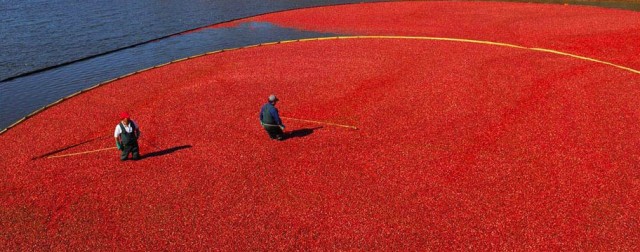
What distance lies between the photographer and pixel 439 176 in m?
11.3

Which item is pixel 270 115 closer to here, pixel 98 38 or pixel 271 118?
pixel 271 118

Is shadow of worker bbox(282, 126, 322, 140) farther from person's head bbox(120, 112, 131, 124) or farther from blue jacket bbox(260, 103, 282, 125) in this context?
person's head bbox(120, 112, 131, 124)

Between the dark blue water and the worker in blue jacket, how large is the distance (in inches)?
481

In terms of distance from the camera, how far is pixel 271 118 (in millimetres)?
13133

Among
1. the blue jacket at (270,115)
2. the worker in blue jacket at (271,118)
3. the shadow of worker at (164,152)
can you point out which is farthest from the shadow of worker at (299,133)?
the shadow of worker at (164,152)

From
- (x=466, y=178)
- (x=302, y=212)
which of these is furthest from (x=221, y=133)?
(x=466, y=178)

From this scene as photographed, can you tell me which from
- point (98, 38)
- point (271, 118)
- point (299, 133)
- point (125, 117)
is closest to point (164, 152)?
point (125, 117)

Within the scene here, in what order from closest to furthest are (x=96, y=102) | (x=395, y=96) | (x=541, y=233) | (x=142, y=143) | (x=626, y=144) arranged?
(x=541, y=233) → (x=626, y=144) → (x=142, y=143) → (x=395, y=96) → (x=96, y=102)

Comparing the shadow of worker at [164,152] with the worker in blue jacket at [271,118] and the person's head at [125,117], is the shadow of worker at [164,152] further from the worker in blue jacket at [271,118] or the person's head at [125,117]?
the worker in blue jacket at [271,118]

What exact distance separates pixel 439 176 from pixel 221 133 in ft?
24.9

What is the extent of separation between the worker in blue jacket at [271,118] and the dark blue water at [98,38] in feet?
40.1

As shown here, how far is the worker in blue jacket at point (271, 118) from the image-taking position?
512 inches

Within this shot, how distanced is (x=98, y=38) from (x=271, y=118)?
2298 centimetres

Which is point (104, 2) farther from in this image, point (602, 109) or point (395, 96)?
point (602, 109)
